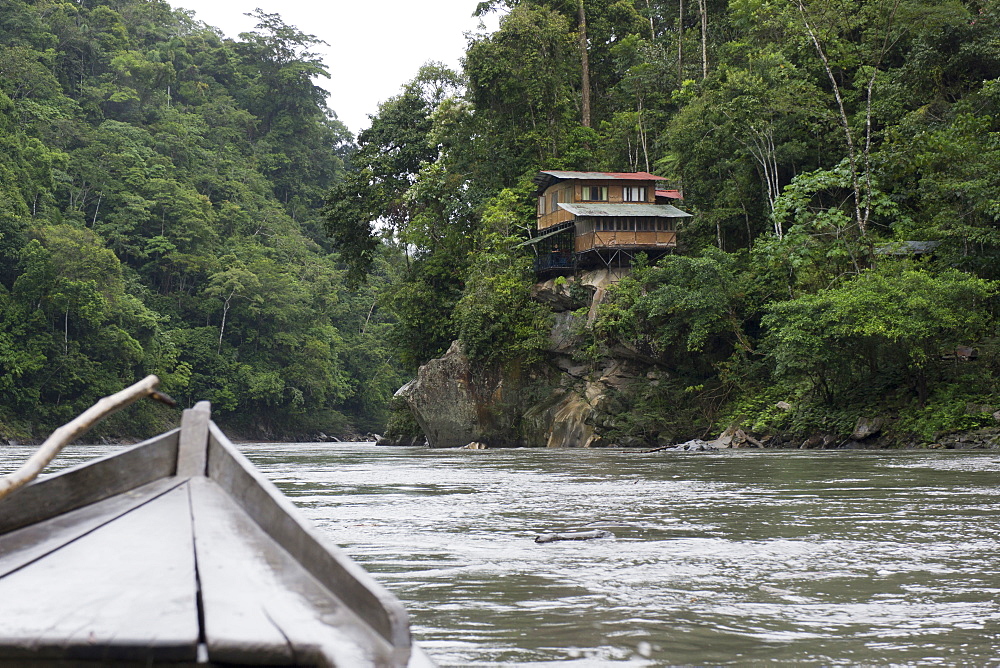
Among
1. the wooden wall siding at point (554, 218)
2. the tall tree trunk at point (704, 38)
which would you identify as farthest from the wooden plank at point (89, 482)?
the tall tree trunk at point (704, 38)

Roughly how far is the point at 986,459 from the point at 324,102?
80.1 metres

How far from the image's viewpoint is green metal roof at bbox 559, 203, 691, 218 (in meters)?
34.2

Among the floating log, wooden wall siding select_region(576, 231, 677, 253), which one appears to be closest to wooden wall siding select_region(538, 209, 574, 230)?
wooden wall siding select_region(576, 231, 677, 253)

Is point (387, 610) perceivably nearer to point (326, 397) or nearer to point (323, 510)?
point (323, 510)

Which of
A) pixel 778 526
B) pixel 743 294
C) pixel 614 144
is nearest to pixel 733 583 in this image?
pixel 778 526

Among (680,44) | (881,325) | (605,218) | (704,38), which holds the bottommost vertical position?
(881,325)

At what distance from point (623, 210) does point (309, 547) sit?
→ 32.4 metres

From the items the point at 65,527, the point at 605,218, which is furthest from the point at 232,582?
the point at 605,218

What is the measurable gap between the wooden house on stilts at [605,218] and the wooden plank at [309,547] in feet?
99.9

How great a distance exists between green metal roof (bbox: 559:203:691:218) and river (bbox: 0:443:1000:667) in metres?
21.5

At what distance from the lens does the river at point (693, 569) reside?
440 centimetres

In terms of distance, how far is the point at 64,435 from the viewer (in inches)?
155

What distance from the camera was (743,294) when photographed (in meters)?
29.9

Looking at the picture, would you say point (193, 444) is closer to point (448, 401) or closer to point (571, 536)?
point (571, 536)
